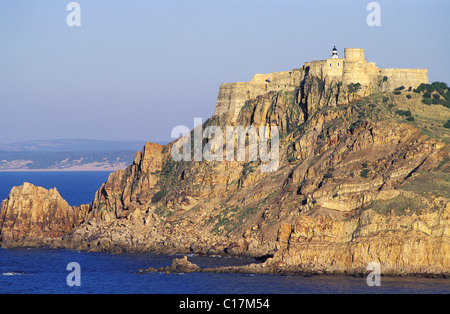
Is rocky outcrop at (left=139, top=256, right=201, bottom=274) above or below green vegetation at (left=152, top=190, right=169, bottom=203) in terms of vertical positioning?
below

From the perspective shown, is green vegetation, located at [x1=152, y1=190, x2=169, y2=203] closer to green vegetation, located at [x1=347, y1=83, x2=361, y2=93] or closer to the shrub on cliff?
green vegetation, located at [x1=347, y1=83, x2=361, y2=93]

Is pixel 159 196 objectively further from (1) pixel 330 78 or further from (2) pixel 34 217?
(1) pixel 330 78

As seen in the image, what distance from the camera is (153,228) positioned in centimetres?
10325

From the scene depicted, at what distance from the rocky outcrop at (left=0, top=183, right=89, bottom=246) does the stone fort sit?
23.9m

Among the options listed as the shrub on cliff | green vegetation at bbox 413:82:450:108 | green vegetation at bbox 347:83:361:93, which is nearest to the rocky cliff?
green vegetation at bbox 347:83:361:93

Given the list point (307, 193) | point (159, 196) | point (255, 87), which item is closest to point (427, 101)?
point (307, 193)

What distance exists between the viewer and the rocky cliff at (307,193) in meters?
82.6

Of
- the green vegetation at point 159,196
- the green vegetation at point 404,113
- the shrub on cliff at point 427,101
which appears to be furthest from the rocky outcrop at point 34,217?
the shrub on cliff at point 427,101

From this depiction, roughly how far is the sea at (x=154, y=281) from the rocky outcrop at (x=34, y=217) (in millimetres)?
11612

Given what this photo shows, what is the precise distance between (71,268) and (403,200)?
3370 centimetres

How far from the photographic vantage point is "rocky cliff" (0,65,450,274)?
82562mm
